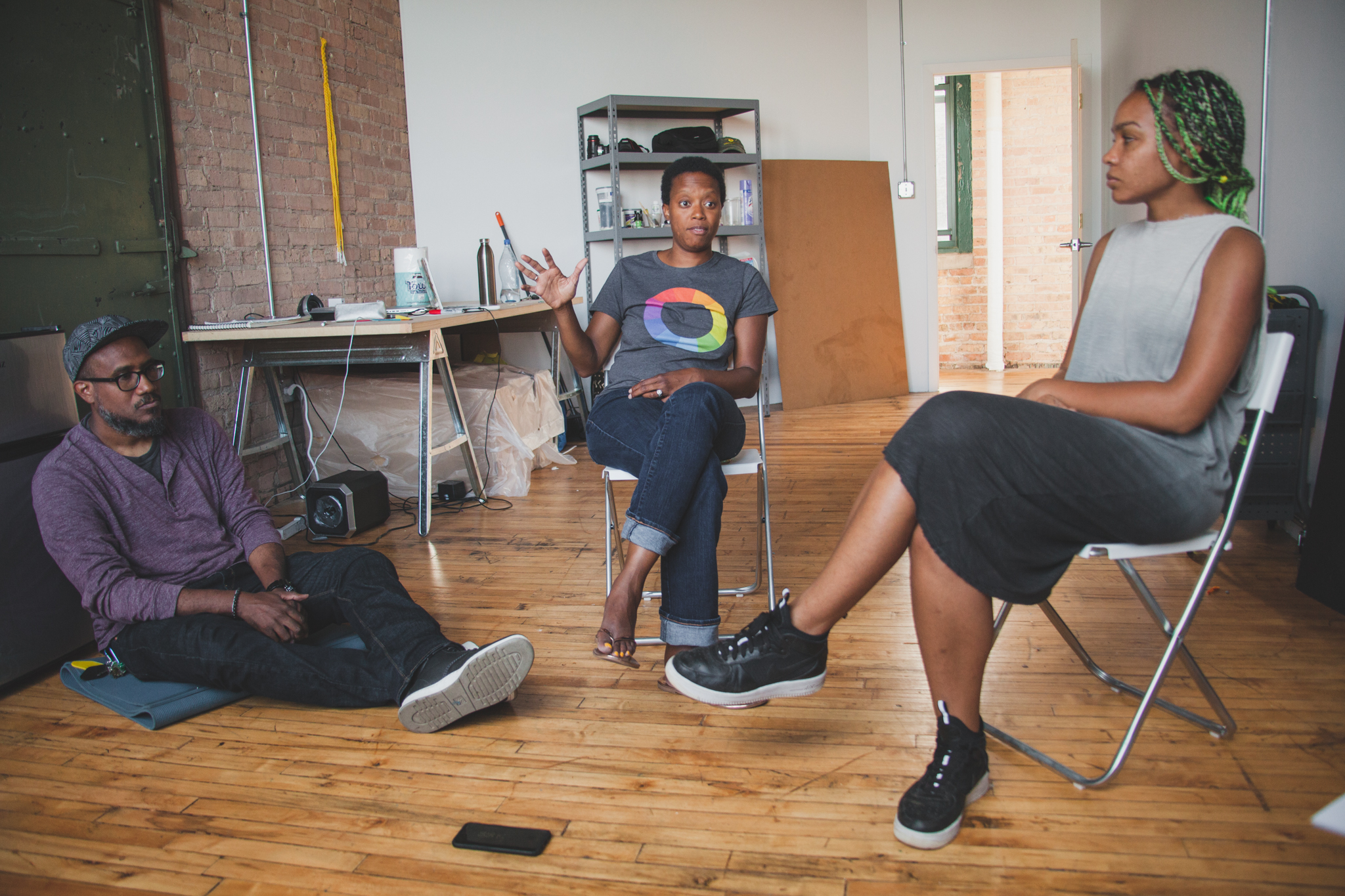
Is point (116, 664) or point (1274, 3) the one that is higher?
point (1274, 3)

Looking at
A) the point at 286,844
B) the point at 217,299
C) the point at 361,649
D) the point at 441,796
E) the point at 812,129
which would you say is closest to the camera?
the point at 286,844

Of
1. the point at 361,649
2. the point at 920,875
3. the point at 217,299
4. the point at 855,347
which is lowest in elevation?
the point at 920,875

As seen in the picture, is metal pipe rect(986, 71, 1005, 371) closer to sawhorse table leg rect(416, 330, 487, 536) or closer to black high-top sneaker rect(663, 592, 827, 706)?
sawhorse table leg rect(416, 330, 487, 536)

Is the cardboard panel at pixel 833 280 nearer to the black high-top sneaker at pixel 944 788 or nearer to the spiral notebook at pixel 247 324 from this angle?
the spiral notebook at pixel 247 324

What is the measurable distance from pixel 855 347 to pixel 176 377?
13.4 feet

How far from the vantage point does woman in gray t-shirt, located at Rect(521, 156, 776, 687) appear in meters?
1.95

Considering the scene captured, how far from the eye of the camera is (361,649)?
6.32ft

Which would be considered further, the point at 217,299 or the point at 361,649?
the point at 217,299

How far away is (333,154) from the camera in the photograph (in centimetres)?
432

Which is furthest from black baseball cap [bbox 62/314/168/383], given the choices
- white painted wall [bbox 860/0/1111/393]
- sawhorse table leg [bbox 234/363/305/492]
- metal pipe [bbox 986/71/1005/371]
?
metal pipe [bbox 986/71/1005/371]

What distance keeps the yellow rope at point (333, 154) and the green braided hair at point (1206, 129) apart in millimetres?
3711

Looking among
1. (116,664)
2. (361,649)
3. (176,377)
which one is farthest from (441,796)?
(176,377)

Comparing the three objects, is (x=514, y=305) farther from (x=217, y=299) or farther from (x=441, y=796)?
(x=441, y=796)

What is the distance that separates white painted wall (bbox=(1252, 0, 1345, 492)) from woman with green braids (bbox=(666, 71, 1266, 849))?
1.44m
